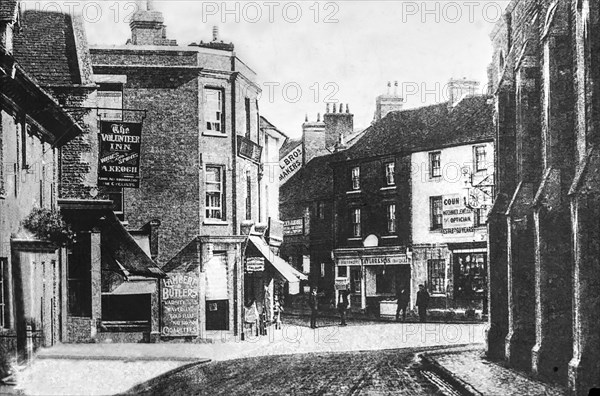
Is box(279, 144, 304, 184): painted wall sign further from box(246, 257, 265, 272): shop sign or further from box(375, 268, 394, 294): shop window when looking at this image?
box(375, 268, 394, 294): shop window

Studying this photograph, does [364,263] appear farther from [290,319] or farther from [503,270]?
[503,270]

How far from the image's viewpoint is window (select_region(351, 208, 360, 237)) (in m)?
9.57

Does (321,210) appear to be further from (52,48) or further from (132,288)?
(52,48)

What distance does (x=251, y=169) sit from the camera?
950 cm

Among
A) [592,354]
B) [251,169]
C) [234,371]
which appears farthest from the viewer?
[251,169]

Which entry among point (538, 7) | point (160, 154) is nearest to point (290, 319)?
point (160, 154)

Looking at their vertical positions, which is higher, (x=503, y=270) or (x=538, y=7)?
(x=538, y=7)

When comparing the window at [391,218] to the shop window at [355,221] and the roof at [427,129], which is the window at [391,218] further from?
the roof at [427,129]

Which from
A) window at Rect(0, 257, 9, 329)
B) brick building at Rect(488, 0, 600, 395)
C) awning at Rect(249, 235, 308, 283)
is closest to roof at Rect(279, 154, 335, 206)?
awning at Rect(249, 235, 308, 283)

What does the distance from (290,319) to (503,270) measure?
104 inches

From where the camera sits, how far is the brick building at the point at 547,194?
27.0ft

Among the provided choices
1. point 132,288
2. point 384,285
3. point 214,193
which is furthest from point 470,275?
point 132,288

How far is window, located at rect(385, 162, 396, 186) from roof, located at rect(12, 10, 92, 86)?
3.47 metres

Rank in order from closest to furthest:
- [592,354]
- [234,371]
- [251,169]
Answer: [592,354]
[234,371]
[251,169]
